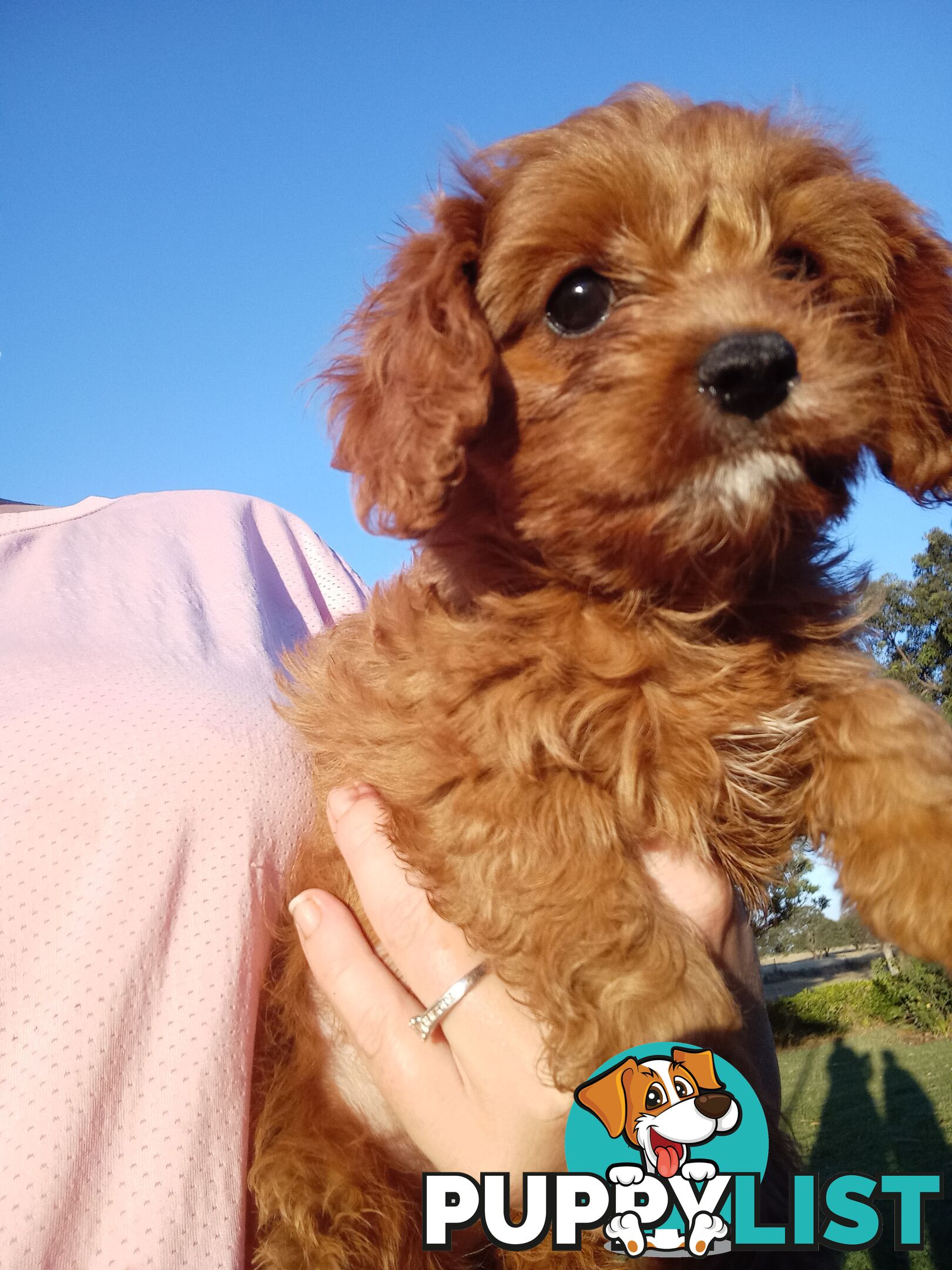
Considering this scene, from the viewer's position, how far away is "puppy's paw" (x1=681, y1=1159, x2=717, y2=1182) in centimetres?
177

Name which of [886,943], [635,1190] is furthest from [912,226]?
[635,1190]

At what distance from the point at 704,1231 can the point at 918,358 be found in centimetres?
218

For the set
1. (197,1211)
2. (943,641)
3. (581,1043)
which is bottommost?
(197,1211)

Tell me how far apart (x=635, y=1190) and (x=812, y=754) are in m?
1.01

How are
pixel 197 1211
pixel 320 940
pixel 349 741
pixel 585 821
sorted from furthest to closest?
1. pixel 349 741
2. pixel 320 940
3. pixel 585 821
4. pixel 197 1211

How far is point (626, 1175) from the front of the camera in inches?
69.6

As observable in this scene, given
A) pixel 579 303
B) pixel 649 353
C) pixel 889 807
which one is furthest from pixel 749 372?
pixel 889 807

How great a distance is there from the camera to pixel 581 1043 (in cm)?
184

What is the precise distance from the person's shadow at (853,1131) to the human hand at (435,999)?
9588 millimetres

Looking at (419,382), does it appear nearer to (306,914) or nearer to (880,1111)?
(306,914)

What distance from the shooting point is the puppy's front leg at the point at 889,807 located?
1893mm

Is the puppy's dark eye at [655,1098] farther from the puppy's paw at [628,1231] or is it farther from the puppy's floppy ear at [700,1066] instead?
the puppy's paw at [628,1231]

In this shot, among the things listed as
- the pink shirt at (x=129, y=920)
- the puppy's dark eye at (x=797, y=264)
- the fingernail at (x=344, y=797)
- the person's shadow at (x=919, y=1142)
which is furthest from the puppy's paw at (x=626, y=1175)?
the person's shadow at (x=919, y=1142)

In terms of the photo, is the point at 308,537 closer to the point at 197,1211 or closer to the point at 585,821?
the point at 585,821
